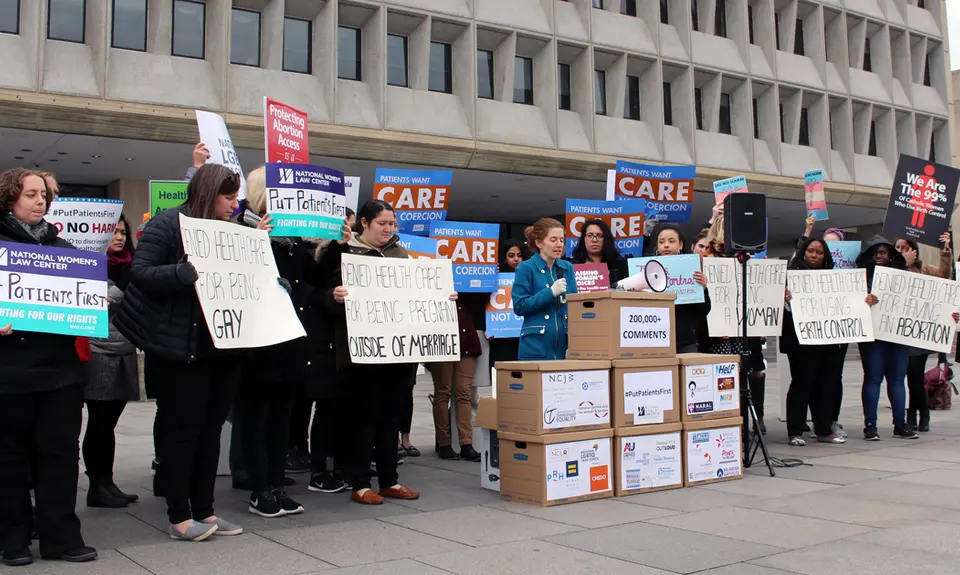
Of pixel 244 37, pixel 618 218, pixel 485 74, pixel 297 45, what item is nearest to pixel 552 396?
pixel 618 218

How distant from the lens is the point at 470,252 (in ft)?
33.7

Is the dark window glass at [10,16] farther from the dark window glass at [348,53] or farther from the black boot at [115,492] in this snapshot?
the black boot at [115,492]

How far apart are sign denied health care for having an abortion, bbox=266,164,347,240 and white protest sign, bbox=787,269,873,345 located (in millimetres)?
5635

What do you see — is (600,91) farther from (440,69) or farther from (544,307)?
(544,307)

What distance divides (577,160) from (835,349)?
55.0 feet

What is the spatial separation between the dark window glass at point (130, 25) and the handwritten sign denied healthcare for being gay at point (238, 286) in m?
16.4

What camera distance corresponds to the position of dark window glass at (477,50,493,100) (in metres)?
26.2

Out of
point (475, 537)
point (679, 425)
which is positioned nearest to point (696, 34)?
point (679, 425)

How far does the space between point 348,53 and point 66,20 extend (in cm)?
698

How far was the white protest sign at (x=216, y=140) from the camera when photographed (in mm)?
7652

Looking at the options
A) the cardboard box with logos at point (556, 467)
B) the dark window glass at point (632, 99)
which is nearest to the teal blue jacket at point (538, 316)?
the cardboard box with logos at point (556, 467)

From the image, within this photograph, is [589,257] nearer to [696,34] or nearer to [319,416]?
[319,416]

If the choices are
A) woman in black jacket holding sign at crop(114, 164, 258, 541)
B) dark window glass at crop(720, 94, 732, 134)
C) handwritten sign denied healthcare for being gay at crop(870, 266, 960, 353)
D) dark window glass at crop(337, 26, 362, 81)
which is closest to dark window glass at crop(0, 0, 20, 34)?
dark window glass at crop(337, 26, 362, 81)

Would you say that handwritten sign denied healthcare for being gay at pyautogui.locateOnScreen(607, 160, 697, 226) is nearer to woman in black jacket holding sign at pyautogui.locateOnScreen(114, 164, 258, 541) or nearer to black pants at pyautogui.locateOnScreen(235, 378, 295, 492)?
black pants at pyautogui.locateOnScreen(235, 378, 295, 492)
